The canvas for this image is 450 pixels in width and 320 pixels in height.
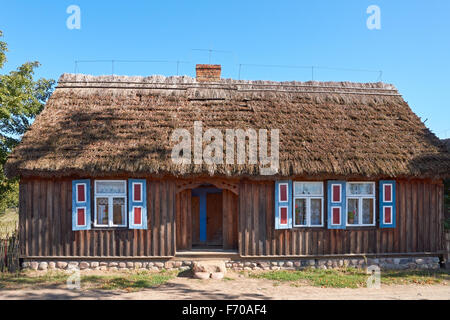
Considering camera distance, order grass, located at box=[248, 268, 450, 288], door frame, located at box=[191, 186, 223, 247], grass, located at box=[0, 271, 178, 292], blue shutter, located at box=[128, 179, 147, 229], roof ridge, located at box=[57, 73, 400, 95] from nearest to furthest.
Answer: grass, located at box=[0, 271, 178, 292], grass, located at box=[248, 268, 450, 288], blue shutter, located at box=[128, 179, 147, 229], door frame, located at box=[191, 186, 223, 247], roof ridge, located at box=[57, 73, 400, 95]

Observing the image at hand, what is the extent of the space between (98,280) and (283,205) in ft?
17.8

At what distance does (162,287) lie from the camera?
6.91 metres

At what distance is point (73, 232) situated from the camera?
8.23 m

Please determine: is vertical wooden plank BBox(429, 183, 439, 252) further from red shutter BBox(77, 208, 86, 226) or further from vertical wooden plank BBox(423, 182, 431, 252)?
red shutter BBox(77, 208, 86, 226)

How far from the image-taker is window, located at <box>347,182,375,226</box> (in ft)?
28.7

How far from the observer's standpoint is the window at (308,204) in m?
8.64

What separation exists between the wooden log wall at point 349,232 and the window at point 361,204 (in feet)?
0.81

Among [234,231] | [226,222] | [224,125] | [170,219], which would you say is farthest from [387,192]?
[170,219]

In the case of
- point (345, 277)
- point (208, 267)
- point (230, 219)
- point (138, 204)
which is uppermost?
point (138, 204)

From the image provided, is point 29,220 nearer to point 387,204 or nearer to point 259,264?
point 259,264

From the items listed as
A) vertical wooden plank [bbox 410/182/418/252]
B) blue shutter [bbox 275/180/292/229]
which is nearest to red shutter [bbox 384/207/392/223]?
vertical wooden plank [bbox 410/182/418/252]

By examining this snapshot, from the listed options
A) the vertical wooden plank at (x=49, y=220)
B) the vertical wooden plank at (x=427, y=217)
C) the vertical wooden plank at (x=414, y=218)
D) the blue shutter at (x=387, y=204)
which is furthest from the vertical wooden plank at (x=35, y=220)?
the vertical wooden plank at (x=427, y=217)

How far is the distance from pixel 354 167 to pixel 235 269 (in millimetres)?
4575

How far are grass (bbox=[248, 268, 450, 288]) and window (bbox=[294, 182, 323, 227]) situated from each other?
1399mm
